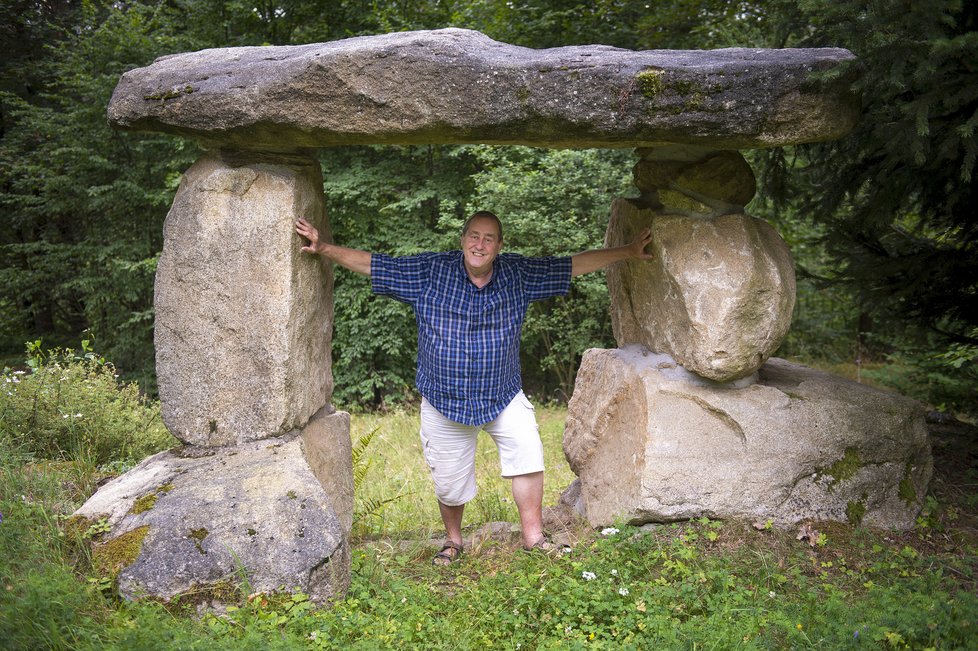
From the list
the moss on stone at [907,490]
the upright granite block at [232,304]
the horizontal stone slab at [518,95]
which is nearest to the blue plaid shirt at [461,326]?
the upright granite block at [232,304]

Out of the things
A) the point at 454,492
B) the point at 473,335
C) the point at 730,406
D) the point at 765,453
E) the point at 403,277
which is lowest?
the point at 454,492

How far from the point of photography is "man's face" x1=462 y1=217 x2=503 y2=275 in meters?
4.12

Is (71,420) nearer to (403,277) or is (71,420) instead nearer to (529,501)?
(403,277)

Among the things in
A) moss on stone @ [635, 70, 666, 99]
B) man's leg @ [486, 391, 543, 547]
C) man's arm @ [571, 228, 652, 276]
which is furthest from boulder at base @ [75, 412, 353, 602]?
moss on stone @ [635, 70, 666, 99]

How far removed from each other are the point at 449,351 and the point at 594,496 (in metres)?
1.30

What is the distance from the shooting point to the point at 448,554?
175 inches

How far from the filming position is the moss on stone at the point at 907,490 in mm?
4277

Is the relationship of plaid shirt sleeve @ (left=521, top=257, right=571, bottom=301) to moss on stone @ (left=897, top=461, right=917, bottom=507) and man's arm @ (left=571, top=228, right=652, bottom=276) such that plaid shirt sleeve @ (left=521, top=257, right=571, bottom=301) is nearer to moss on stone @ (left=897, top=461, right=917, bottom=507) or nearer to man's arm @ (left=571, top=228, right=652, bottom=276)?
man's arm @ (left=571, top=228, right=652, bottom=276)

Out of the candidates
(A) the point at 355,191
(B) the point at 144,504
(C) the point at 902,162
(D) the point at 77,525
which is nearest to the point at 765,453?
(C) the point at 902,162

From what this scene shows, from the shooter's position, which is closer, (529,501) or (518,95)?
(518,95)

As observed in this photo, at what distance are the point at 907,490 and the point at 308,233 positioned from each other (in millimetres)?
3535

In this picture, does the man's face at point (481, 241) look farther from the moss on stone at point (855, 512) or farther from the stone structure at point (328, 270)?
the moss on stone at point (855, 512)

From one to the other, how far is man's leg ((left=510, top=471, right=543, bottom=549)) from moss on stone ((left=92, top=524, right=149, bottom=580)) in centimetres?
189

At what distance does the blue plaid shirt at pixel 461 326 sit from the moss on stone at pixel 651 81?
1.16 metres
